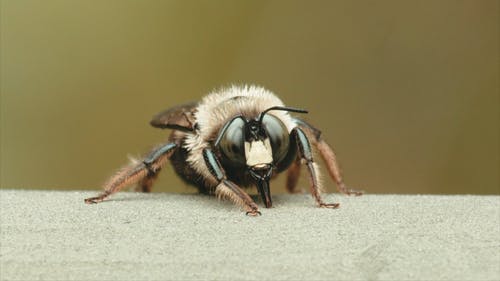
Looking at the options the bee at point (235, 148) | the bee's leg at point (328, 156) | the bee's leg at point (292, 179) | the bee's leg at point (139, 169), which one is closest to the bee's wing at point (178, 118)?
the bee at point (235, 148)

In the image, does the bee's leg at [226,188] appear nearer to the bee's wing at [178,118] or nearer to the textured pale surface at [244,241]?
the textured pale surface at [244,241]

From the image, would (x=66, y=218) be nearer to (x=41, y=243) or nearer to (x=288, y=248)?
(x=41, y=243)

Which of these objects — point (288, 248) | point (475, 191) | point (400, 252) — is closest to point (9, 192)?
point (288, 248)

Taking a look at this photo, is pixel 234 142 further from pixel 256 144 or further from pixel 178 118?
pixel 178 118

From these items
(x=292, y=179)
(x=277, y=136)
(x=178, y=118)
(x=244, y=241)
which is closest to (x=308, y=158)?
(x=277, y=136)

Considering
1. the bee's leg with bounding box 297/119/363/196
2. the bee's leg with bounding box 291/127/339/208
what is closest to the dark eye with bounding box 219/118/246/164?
the bee's leg with bounding box 291/127/339/208

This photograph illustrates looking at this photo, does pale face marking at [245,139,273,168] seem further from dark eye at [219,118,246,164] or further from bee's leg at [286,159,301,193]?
bee's leg at [286,159,301,193]
